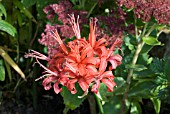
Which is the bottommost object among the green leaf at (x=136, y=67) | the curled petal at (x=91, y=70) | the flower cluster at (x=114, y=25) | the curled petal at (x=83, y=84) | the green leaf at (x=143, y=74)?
the green leaf at (x=143, y=74)

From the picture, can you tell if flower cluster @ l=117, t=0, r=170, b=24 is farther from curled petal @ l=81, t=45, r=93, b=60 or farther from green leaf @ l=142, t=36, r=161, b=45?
curled petal @ l=81, t=45, r=93, b=60

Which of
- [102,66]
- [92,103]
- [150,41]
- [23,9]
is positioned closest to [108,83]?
[102,66]

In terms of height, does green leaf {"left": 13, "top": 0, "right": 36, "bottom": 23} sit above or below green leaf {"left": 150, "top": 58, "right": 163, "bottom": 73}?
above

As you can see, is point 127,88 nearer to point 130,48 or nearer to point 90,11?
point 130,48

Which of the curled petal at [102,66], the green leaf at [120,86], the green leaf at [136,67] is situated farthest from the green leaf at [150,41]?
the curled petal at [102,66]

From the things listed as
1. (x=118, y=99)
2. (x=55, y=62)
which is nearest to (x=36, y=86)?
(x=118, y=99)

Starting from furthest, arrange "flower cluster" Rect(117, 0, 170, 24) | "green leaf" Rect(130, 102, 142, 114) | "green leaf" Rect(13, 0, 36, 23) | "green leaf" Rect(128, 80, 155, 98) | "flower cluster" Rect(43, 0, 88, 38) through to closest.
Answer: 1. "green leaf" Rect(13, 0, 36, 23)
2. "green leaf" Rect(130, 102, 142, 114)
3. "green leaf" Rect(128, 80, 155, 98)
4. "flower cluster" Rect(43, 0, 88, 38)
5. "flower cluster" Rect(117, 0, 170, 24)

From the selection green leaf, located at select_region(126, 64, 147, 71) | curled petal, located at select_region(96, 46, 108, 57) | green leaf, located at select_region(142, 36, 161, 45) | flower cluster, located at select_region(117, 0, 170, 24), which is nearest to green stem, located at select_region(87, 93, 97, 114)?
green leaf, located at select_region(126, 64, 147, 71)

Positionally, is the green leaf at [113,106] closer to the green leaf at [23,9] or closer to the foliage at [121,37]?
the foliage at [121,37]

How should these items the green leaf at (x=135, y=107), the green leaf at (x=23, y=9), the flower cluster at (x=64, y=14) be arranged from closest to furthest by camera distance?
the flower cluster at (x=64, y=14), the green leaf at (x=135, y=107), the green leaf at (x=23, y=9)
